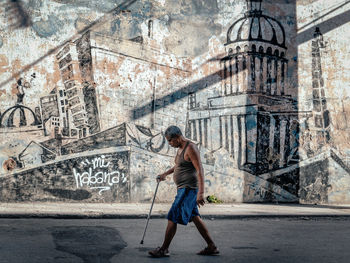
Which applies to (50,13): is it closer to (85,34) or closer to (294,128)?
(85,34)

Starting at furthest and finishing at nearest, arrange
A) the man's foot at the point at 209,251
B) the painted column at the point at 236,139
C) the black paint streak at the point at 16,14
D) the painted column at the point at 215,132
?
the painted column at the point at 236,139 < the painted column at the point at 215,132 < the black paint streak at the point at 16,14 < the man's foot at the point at 209,251

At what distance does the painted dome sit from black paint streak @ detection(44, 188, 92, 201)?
16.8 ft

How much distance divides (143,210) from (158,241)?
327 centimetres

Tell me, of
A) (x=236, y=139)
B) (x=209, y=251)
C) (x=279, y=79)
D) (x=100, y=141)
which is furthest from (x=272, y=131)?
(x=209, y=251)

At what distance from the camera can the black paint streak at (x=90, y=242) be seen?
579 centimetres

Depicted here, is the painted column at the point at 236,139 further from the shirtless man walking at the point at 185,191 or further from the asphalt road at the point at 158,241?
the shirtless man walking at the point at 185,191

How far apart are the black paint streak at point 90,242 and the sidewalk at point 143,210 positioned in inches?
58.3

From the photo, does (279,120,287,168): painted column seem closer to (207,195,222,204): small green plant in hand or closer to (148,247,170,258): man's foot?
(207,195,222,204): small green plant in hand

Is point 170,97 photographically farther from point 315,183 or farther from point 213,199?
point 315,183

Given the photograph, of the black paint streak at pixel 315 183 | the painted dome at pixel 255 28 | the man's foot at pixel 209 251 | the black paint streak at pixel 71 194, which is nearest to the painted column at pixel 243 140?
the black paint streak at pixel 315 183

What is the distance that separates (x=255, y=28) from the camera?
12.4 m

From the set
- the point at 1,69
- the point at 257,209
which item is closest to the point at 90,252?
the point at 257,209

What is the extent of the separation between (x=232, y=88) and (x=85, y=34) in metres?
3.83

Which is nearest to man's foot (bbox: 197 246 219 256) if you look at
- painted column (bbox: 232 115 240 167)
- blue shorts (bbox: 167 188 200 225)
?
blue shorts (bbox: 167 188 200 225)
